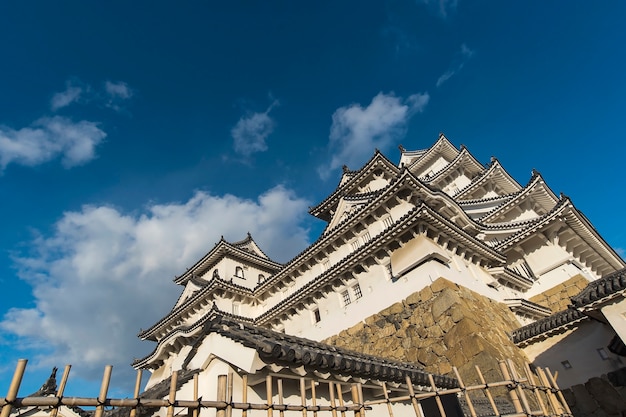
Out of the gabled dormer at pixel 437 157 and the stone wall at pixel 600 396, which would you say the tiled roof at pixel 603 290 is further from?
the gabled dormer at pixel 437 157

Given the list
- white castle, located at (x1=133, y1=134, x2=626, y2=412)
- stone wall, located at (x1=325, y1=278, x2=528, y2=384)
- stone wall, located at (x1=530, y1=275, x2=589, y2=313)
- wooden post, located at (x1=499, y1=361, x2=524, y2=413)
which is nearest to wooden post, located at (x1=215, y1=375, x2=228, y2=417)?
white castle, located at (x1=133, y1=134, x2=626, y2=412)

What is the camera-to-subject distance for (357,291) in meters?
17.7

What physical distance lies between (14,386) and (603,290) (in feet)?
45.3

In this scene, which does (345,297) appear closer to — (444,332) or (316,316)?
(316,316)

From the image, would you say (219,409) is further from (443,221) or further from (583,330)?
(583,330)

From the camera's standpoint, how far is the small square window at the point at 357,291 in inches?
687

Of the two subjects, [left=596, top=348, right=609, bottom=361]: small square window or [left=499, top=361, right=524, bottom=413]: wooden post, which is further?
[left=596, top=348, right=609, bottom=361]: small square window

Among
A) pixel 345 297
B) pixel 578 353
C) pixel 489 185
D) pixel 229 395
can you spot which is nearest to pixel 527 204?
pixel 489 185

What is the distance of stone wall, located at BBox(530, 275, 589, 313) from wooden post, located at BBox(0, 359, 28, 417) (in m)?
22.8

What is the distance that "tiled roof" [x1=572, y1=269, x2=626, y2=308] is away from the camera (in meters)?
10.0

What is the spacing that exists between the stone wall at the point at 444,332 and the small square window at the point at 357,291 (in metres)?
1.47

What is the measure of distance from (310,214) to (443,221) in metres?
15.1

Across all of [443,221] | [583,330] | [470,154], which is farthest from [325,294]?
[470,154]

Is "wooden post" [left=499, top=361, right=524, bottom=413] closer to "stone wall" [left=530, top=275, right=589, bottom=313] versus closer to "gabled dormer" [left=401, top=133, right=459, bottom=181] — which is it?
"stone wall" [left=530, top=275, right=589, bottom=313]
